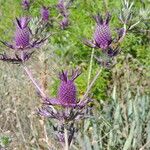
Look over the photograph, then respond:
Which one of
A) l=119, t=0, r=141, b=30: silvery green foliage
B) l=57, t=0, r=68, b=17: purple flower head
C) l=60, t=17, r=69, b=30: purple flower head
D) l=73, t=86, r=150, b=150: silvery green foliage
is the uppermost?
l=57, t=0, r=68, b=17: purple flower head

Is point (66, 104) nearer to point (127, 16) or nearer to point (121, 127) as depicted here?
point (127, 16)

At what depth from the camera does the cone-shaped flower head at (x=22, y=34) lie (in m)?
1.63

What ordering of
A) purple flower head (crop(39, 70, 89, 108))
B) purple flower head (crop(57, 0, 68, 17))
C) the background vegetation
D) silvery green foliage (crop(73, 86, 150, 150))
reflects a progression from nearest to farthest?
1. purple flower head (crop(39, 70, 89, 108))
2. silvery green foliage (crop(73, 86, 150, 150))
3. the background vegetation
4. purple flower head (crop(57, 0, 68, 17))

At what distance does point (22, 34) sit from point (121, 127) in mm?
1489

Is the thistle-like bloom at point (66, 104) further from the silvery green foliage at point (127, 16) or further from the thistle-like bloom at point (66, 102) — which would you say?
the silvery green foliage at point (127, 16)

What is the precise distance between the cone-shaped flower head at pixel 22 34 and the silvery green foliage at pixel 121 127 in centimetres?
107

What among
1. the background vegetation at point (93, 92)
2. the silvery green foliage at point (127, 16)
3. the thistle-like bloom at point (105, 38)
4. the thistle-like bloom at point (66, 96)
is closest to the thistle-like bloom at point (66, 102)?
the thistle-like bloom at point (66, 96)

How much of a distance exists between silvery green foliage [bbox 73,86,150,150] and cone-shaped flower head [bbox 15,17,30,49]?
1071 mm

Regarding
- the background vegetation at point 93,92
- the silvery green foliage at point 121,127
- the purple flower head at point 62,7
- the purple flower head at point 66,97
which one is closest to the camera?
the purple flower head at point 66,97

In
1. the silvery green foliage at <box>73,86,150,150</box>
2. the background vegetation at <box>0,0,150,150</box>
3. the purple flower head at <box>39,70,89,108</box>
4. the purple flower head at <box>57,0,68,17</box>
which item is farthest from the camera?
the purple flower head at <box>57,0,68,17</box>

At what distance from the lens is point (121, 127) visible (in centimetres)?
298

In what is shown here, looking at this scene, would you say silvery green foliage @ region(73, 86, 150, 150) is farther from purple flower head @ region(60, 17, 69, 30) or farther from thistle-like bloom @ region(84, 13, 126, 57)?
thistle-like bloom @ region(84, 13, 126, 57)

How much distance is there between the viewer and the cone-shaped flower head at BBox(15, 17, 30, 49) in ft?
5.34

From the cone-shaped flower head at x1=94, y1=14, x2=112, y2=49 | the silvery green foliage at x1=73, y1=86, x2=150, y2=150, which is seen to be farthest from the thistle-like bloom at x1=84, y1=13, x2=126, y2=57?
the silvery green foliage at x1=73, y1=86, x2=150, y2=150
